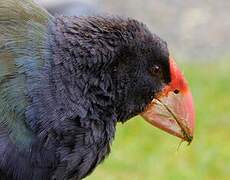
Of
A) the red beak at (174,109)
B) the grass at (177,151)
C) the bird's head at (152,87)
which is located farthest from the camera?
the grass at (177,151)

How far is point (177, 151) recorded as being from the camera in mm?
5039

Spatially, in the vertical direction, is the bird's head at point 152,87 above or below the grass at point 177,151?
above

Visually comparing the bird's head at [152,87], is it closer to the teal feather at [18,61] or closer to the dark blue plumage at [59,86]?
the dark blue plumage at [59,86]

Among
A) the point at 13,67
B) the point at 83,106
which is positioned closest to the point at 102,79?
the point at 83,106

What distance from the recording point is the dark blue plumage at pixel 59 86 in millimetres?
2457

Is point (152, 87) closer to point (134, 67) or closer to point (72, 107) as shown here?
point (134, 67)

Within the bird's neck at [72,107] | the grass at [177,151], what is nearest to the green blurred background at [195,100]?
the grass at [177,151]

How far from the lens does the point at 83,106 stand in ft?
8.30

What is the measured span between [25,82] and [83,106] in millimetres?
200

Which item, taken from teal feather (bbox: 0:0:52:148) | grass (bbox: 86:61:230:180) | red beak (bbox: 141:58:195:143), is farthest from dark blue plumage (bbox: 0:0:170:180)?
grass (bbox: 86:61:230:180)

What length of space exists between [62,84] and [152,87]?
0.43 meters

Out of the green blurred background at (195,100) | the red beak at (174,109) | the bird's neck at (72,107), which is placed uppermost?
the bird's neck at (72,107)

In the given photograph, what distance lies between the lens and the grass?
4.90 meters

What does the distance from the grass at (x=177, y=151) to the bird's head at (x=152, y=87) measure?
1.68m
